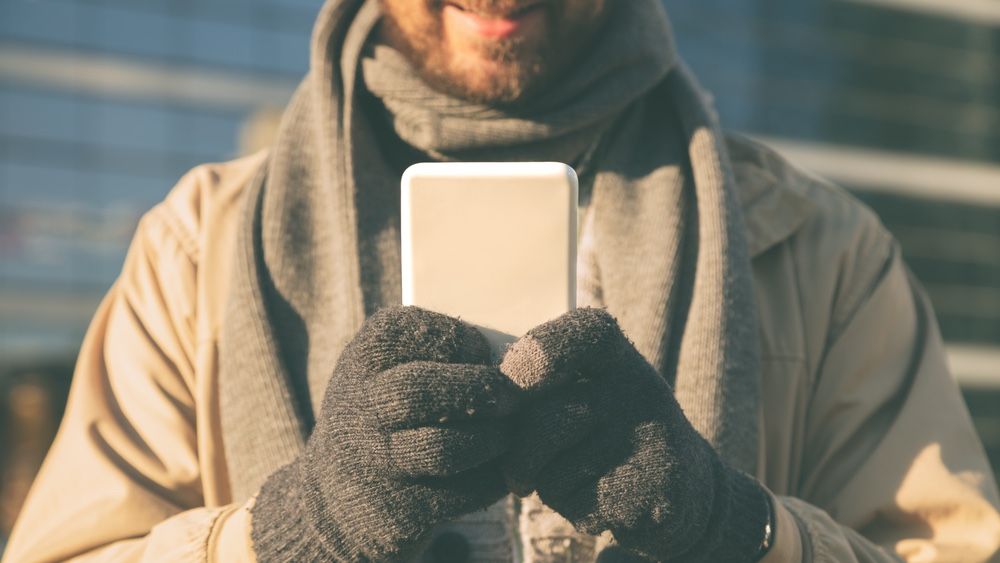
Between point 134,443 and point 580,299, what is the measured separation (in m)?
0.81

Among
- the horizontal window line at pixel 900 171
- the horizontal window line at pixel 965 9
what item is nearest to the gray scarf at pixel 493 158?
the horizontal window line at pixel 900 171

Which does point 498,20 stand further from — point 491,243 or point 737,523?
point 737,523

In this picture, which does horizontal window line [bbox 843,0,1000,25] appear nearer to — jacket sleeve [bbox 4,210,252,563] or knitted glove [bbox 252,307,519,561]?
jacket sleeve [bbox 4,210,252,563]

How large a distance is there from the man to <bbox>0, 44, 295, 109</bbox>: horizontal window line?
27725 millimetres

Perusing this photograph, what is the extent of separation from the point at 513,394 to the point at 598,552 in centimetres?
56

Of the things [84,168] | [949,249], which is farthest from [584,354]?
[949,249]

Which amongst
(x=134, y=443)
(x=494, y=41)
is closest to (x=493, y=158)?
(x=494, y=41)

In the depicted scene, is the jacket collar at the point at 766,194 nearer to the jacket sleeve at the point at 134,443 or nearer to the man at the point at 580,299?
the man at the point at 580,299

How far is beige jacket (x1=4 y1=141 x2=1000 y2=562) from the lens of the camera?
85.4 inches

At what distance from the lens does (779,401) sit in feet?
7.46

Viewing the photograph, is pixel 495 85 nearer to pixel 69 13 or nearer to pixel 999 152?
pixel 69 13

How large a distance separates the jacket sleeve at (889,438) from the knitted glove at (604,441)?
40 cm

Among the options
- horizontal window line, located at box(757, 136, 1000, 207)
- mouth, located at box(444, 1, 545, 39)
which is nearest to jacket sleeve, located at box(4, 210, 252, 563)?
mouth, located at box(444, 1, 545, 39)

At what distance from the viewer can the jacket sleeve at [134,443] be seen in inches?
84.0
